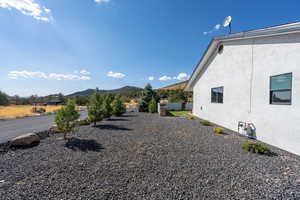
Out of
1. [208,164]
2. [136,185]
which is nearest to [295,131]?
[208,164]

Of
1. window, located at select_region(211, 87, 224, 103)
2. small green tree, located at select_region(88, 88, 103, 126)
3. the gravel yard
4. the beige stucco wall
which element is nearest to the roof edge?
the beige stucco wall

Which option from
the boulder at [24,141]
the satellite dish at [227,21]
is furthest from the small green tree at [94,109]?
the satellite dish at [227,21]

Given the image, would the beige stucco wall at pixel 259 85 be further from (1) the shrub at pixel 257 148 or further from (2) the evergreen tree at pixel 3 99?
(2) the evergreen tree at pixel 3 99

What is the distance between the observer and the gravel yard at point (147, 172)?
2.51 meters

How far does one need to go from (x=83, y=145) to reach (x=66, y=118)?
1.70 metres

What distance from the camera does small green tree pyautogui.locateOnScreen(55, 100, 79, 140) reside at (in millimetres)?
5766

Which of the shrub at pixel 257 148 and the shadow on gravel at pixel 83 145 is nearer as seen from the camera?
the shrub at pixel 257 148

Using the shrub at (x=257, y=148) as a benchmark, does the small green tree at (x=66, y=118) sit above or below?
above

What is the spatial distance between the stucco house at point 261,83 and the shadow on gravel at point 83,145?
24.1ft

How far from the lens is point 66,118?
229 inches

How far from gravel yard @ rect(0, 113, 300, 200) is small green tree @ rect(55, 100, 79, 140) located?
3.24 ft

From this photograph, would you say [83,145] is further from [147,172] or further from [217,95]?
[217,95]

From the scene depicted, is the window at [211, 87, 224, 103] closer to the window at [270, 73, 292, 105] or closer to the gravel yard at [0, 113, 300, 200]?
the window at [270, 73, 292, 105]

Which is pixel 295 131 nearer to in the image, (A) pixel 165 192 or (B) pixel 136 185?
(A) pixel 165 192
